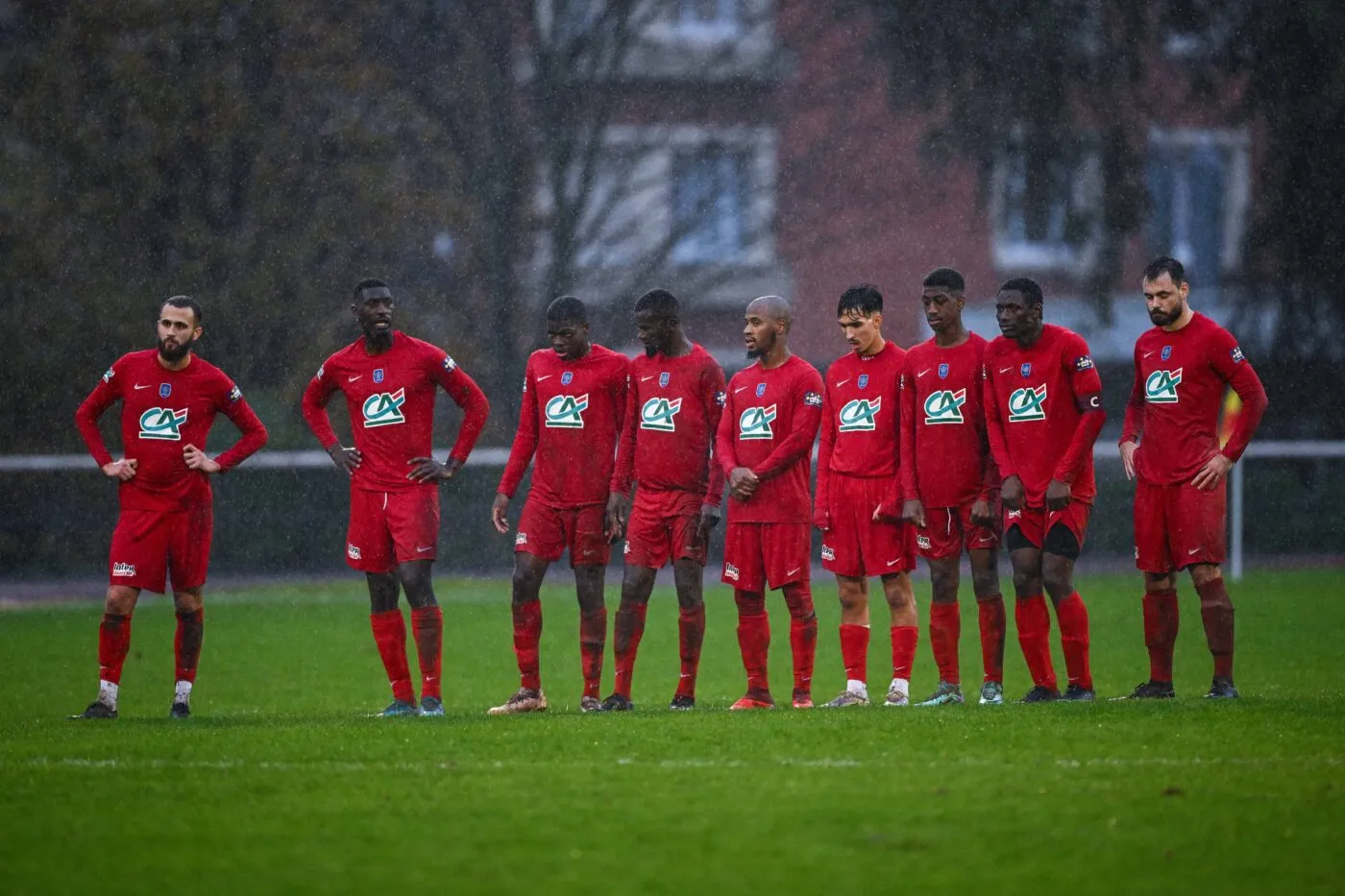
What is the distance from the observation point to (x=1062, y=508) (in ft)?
33.1

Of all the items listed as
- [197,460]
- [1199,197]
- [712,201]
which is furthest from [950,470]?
[1199,197]

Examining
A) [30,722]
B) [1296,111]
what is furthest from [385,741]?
[1296,111]

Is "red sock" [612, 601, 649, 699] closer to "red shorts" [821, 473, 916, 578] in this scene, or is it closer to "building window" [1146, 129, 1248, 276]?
"red shorts" [821, 473, 916, 578]

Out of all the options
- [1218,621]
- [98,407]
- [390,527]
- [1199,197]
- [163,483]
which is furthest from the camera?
[1199,197]

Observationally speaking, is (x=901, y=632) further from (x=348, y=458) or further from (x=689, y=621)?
(x=348, y=458)

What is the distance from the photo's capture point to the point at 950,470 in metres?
10.5

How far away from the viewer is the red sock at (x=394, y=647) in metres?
10.4

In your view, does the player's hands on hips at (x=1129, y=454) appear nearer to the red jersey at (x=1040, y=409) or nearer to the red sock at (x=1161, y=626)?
the red jersey at (x=1040, y=409)

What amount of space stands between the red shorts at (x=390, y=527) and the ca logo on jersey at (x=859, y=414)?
2.38 meters

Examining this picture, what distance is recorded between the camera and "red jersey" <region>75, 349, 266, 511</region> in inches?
419

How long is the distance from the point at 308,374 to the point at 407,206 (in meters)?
3.08

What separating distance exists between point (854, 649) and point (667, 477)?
4.77 feet

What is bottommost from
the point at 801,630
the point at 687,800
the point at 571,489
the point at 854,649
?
the point at 687,800

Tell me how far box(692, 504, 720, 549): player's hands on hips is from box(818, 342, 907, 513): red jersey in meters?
0.65
